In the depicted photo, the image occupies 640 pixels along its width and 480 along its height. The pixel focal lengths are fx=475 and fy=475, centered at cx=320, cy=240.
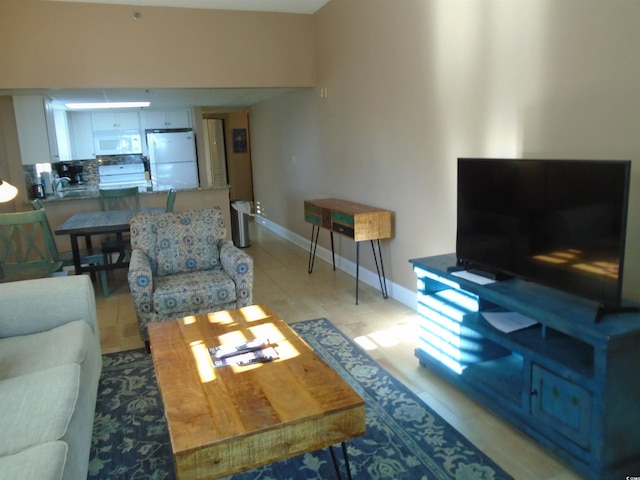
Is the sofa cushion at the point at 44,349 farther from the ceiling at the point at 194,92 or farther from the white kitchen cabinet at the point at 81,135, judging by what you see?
the white kitchen cabinet at the point at 81,135

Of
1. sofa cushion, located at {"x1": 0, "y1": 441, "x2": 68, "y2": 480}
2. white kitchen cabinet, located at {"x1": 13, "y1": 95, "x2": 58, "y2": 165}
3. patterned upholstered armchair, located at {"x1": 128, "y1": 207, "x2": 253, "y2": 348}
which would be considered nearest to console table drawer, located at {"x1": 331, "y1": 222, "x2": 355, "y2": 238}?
patterned upholstered armchair, located at {"x1": 128, "y1": 207, "x2": 253, "y2": 348}

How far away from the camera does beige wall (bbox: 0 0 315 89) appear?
14.8 ft

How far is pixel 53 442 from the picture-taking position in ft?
5.16

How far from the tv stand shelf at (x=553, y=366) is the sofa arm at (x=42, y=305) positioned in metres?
2.02

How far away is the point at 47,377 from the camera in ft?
6.40

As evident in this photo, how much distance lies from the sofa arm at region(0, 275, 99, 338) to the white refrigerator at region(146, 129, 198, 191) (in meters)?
5.55

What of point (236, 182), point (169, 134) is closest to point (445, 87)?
point (169, 134)

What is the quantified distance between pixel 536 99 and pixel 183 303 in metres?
2.54

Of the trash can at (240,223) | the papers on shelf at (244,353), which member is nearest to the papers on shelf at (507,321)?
the papers on shelf at (244,353)

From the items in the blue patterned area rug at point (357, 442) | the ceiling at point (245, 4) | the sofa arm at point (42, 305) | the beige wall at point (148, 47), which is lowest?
the blue patterned area rug at point (357, 442)

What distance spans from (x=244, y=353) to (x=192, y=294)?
1.20 m

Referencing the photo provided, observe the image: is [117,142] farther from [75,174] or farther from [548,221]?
[548,221]

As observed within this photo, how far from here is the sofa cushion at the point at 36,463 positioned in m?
1.40

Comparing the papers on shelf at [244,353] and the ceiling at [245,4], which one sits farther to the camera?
the ceiling at [245,4]
